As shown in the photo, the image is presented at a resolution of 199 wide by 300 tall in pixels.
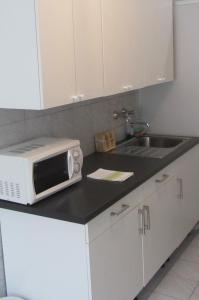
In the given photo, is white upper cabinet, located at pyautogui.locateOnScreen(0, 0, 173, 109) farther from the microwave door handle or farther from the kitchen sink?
the kitchen sink

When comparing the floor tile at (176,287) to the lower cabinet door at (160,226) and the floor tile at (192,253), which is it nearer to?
the lower cabinet door at (160,226)

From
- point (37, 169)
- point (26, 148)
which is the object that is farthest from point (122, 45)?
point (37, 169)

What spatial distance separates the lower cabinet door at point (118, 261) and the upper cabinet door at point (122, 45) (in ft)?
2.78

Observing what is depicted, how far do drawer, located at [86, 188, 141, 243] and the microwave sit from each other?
0.99 feet

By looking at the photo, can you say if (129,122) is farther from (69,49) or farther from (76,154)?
(69,49)

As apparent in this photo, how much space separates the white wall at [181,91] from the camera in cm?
345

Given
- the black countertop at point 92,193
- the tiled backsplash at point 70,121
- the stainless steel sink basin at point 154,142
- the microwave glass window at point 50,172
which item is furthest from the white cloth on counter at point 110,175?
the stainless steel sink basin at point 154,142

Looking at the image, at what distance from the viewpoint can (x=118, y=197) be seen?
2260 mm

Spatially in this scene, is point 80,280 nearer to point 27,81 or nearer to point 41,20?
point 27,81

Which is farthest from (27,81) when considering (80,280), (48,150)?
(80,280)

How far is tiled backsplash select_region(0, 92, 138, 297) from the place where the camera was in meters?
2.43

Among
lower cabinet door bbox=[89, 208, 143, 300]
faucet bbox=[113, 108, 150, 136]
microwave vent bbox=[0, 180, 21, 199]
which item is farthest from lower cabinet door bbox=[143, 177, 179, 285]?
microwave vent bbox=[0, 180, 21, 199]

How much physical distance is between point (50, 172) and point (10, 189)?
225mm

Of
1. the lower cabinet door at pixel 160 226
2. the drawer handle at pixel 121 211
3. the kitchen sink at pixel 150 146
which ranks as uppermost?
the kitchen sink at pixel 150 146
